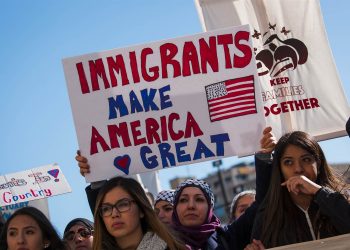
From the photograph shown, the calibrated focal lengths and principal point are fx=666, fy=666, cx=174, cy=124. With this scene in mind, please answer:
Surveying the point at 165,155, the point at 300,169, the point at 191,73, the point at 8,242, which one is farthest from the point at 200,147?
the point at 8,242

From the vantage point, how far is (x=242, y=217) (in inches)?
170

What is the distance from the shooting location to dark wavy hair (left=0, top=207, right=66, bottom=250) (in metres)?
4.38

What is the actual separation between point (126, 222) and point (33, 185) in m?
4.11

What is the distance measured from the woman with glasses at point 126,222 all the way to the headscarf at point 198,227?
1.34 feet

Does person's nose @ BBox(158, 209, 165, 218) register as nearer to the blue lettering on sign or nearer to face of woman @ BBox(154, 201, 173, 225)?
face of woman @ BBox(154, 201, 173, 225)

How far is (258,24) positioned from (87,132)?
6.42ft

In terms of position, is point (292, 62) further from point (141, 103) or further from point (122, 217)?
point (122, 217)

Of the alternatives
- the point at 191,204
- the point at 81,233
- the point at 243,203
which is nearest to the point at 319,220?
the point at 191,204

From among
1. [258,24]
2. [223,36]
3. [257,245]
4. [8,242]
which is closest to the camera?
[257,245]

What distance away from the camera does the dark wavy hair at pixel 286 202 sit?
3713mm

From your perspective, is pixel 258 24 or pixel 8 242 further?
pixel 258 24

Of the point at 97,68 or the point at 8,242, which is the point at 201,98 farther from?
the point at 8,242

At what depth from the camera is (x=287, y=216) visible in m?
3.80

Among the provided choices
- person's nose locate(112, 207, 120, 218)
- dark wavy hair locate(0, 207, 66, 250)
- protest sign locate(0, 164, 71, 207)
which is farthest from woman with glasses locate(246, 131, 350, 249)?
protest sign locate(0, 164, 71, 207)
